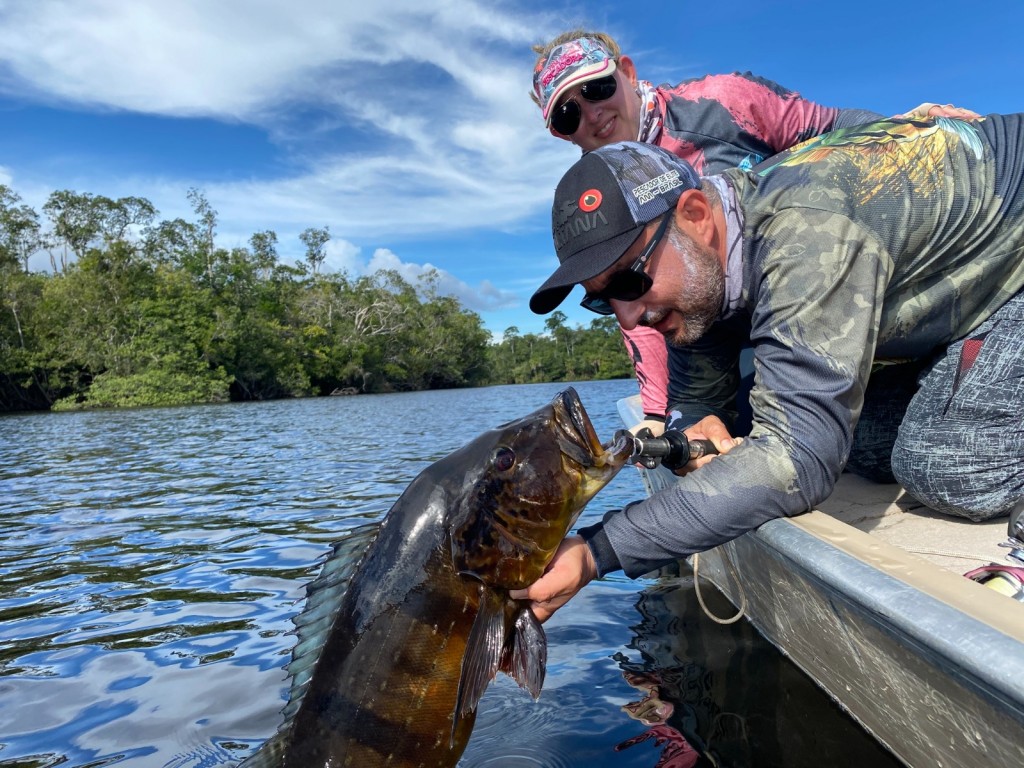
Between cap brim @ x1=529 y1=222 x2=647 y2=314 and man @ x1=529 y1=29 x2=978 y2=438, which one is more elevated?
man @ x1=529 y1=29 x2=978 y2=438

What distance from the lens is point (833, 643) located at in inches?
97.7

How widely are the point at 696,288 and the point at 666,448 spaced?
1.94ft

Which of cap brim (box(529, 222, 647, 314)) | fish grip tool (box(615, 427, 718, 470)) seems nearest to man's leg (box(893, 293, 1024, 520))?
fish grip tool (box(615, 427, 718, 470))

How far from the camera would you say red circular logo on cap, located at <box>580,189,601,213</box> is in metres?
2.47

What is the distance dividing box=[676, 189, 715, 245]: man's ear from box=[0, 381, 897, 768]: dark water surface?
186cm

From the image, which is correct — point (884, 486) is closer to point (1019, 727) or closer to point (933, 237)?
point (933, 237)

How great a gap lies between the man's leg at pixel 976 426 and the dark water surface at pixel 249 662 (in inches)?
38.8

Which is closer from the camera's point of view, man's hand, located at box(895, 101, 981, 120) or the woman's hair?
man's hand, located at box(895, 101, 981, 120)

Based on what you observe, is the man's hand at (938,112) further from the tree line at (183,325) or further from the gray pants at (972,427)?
the tree line at (183,325)

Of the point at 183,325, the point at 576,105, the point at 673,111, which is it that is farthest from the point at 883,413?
the point at 183,325

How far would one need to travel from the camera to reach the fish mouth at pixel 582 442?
2314 mm

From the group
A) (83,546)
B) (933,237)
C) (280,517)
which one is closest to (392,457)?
(280,517)

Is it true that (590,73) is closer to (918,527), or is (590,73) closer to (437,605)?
(918,527)

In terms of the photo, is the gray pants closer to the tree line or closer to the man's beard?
the man's beard
